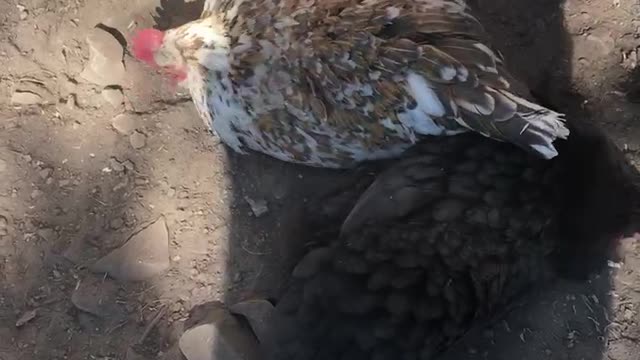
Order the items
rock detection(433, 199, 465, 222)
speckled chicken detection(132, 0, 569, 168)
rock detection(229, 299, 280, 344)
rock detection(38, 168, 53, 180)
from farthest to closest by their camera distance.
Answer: rock detection(38, 168, 53, 180), rock detection(229, 299, 280, 344), rock detection(433, 199, 465, 222), speckled chicken detection(132, 0, 569, 168)

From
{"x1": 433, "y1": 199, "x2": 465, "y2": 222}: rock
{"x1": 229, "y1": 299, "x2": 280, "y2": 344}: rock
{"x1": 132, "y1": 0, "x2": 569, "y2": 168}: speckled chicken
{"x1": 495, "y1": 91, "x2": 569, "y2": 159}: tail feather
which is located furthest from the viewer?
{"x1": 229, "y1": 299, "x2": 280, "y2": 344}: rock

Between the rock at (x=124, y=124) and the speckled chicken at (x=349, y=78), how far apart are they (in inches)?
14.6

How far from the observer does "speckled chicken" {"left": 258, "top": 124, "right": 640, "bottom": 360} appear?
7.22 feet

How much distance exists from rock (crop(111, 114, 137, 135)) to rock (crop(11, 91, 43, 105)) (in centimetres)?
27

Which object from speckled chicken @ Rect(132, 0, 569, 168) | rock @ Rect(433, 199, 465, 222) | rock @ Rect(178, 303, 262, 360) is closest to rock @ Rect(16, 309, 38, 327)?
rock @ Rect(178, 303, 262, 360)

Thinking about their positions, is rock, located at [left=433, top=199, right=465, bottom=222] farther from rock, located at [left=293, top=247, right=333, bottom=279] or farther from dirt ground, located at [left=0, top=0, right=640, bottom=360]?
dirt ground, located at [left=0, top=0, right=640, bottom=360]

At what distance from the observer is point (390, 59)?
2.20 metres

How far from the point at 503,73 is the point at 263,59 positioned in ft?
2.15

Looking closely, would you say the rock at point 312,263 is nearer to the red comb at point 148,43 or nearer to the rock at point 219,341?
the rock at point 219,341

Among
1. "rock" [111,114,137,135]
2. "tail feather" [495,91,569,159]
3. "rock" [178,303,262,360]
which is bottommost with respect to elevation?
"rock" [178,303,262,360]

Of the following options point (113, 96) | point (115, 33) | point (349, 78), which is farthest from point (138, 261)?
point (349, 78)

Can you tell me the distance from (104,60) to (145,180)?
0.43m

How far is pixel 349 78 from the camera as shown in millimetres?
2260

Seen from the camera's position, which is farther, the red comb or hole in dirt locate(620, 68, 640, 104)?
hole in dirt locate(620, 68, 640, 104)
